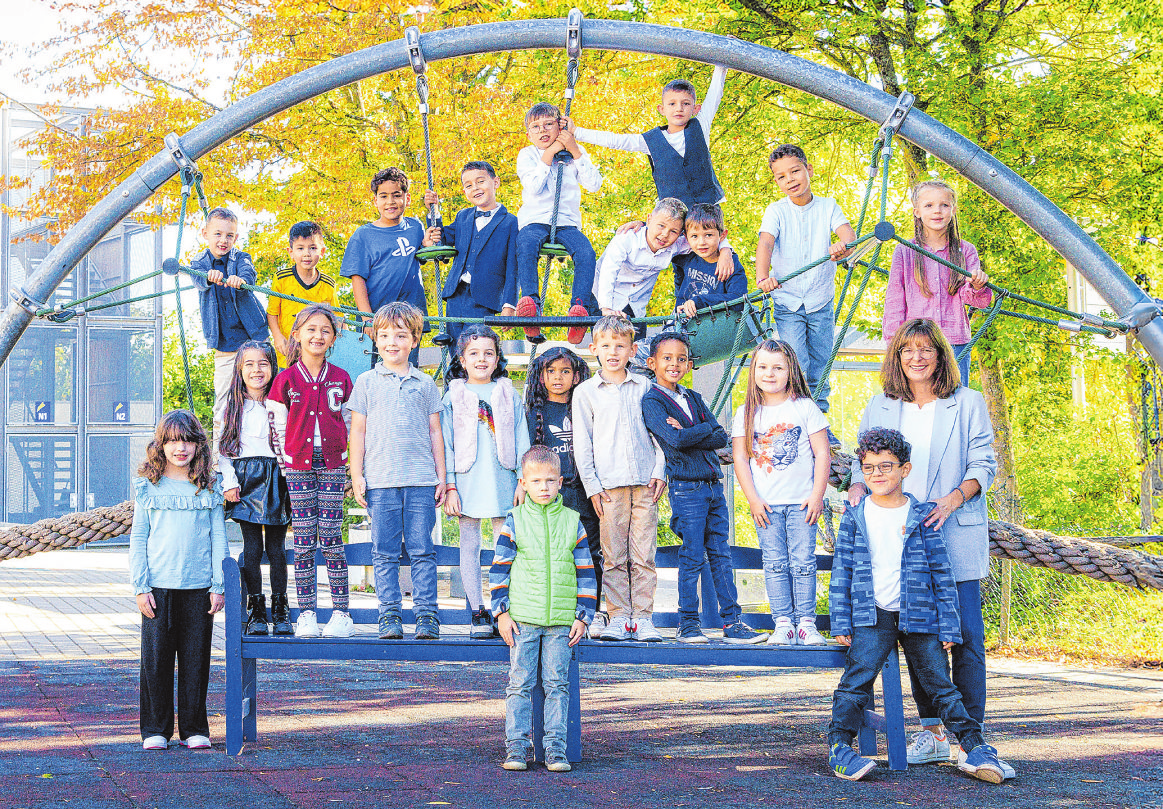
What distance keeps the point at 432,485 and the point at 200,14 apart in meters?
8.29

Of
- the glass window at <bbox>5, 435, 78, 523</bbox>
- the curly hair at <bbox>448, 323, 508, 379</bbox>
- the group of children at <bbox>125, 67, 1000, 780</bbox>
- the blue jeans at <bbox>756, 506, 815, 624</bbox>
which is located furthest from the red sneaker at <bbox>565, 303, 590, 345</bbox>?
the glass window at <bbox>5, 435, 78, 523</bbox>

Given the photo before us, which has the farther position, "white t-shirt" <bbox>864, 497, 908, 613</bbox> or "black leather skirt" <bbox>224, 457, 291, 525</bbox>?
"black leather skirt" <bbox>224, 457, 291, 525</bbox>

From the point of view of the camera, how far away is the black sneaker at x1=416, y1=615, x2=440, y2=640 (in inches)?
198

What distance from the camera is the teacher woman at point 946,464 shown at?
479 centimetres

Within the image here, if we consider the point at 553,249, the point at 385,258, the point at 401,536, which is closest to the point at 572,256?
the point at 553,249

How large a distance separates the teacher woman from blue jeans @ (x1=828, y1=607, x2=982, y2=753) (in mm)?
114

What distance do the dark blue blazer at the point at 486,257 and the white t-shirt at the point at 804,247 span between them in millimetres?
1467

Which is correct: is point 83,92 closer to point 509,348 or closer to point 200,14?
point 200,14

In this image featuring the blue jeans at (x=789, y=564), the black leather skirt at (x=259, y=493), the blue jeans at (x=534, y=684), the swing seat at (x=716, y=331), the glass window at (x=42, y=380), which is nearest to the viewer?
the blue jeans at (x=534, y=684)

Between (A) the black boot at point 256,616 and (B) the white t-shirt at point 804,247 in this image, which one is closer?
(A) the black boot at point 256,616

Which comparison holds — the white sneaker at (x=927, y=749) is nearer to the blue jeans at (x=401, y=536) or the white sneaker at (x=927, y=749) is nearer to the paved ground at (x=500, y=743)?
the paved ground at (x=500, y=743)

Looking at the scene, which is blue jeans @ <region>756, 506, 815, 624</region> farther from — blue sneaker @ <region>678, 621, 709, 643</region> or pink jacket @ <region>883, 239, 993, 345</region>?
pink jacket @ <region>883, 239, 993, 345</region>

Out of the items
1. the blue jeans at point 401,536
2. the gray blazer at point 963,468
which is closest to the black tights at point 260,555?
the blue jeans at point 401,536

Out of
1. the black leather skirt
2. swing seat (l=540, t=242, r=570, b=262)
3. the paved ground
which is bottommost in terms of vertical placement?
the paved ground
